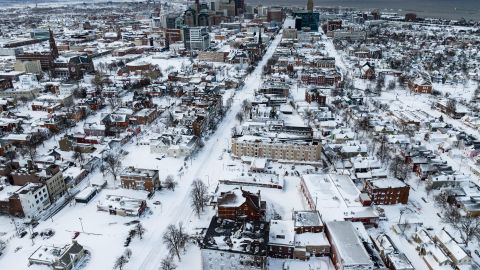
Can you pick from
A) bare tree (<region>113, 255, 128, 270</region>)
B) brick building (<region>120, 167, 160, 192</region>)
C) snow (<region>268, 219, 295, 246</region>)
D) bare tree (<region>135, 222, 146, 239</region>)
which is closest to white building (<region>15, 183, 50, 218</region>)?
brick building (<region>120, 167, 160, 192</region>)

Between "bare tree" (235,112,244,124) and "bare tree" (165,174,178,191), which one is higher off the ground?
"bare tree" (235,112,244,124)

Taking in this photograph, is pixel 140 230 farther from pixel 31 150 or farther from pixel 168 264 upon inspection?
pixel 31 150

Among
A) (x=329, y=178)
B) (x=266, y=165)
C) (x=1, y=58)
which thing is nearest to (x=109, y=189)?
(x=266, y=165)

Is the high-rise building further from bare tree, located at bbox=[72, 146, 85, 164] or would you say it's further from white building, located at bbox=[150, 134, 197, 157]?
bare tree, located at bbox=[72, 146, 85, 164]

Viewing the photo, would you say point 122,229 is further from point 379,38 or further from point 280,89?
point 379,38

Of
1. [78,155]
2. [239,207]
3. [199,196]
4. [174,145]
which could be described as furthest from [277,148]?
[78,155]

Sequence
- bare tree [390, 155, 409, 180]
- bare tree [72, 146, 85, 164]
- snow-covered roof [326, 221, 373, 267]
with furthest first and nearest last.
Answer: bare tree [72, 146, 85, 164], bare tree [390, 155, 409, 180], snow-covered roof [326, 221, 373, 267]

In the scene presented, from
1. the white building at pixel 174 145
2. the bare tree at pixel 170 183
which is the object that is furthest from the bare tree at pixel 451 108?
the bare tree at pixel 170 183
